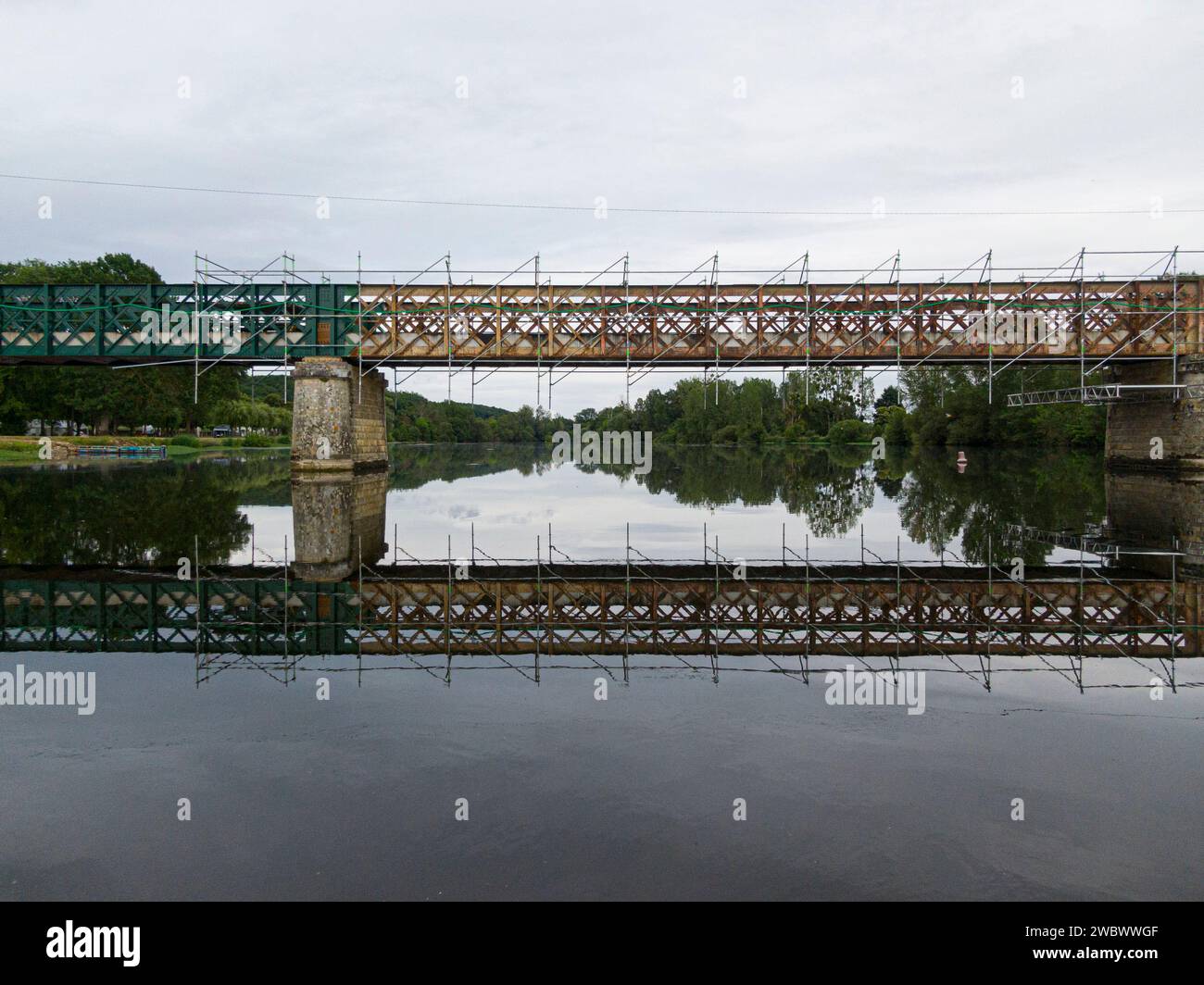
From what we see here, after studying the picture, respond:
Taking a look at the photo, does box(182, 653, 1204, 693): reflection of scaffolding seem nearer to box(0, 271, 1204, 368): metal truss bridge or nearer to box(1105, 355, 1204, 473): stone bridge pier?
box(0, 271, 1204, 368): metal truss bridge

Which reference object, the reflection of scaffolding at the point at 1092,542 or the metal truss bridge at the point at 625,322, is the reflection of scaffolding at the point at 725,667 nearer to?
the reflection of scaffolding at the point at 1092,542

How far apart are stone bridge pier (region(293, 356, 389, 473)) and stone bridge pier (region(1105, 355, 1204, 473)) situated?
1443 inches

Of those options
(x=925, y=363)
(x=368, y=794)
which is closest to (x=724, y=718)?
(x=368, y=794)

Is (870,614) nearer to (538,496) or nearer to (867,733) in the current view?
(867,733)

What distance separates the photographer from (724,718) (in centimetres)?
735

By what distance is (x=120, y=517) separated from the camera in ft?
76.7

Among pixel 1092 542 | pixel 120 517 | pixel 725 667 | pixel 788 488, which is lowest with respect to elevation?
pixel 725 667

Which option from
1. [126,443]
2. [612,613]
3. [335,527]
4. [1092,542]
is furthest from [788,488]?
[126,443]

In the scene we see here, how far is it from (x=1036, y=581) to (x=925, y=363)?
2774 cm

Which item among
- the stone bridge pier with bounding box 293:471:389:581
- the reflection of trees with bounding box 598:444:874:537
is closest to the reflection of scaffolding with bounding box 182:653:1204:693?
the stone bridge pier with bounding box 293:471:389:581

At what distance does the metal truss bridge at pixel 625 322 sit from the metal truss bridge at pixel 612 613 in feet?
82.3

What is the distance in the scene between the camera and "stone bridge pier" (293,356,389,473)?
39375mm

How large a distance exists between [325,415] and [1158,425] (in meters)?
39.1

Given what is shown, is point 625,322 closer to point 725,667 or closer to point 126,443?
point 725,667
